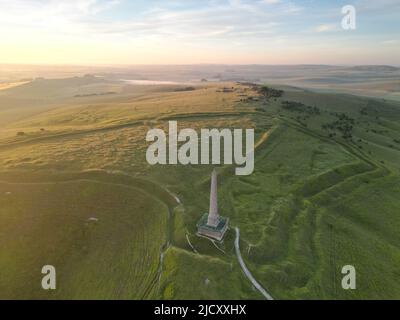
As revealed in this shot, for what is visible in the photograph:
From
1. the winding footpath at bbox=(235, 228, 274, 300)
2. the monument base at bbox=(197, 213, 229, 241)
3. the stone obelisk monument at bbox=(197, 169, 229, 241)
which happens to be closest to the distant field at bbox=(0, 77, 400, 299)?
the winding footpath at bbox=(235, 228, 274, 300)

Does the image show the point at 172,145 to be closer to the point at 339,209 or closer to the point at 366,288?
the point at 339,209

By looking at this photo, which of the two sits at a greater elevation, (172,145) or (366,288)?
(172,145)

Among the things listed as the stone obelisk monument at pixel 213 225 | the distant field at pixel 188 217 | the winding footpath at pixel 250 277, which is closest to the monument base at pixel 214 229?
the stone obelisk monument at pixel 213 225

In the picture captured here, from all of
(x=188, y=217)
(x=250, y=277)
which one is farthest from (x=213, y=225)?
(x=250, y=277)

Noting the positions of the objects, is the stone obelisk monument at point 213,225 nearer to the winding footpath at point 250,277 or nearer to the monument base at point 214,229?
the monument base at point 214,229
